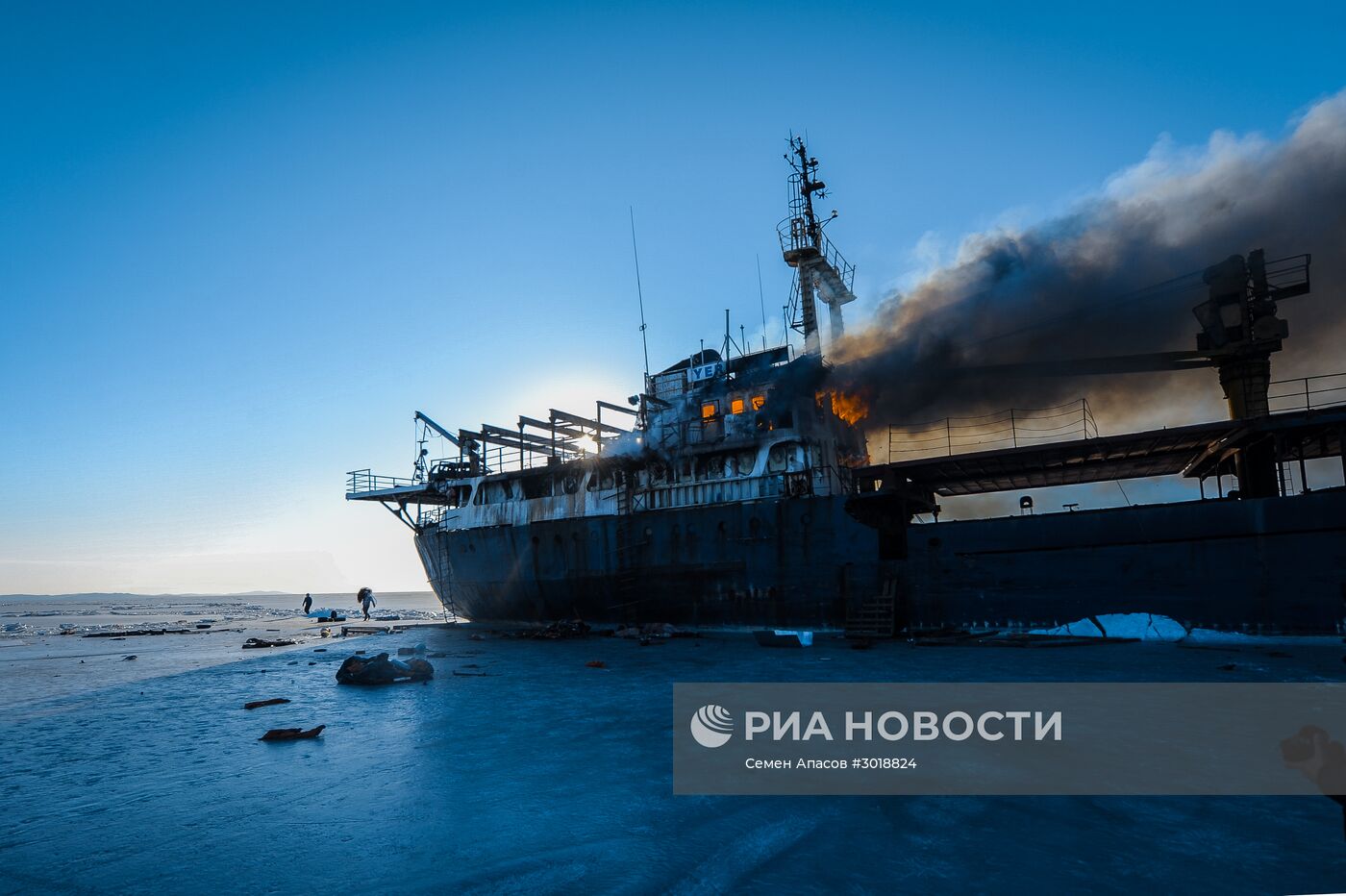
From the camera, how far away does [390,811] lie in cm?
706

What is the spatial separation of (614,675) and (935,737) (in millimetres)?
8913

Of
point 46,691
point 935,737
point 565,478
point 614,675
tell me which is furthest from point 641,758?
point 565,478

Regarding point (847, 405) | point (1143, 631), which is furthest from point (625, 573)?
point (1143, 631)

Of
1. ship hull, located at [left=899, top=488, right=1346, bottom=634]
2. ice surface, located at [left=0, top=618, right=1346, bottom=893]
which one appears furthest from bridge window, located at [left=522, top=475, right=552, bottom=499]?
ice surface, located at [left=0, top=618, right=1346, bottom=893]

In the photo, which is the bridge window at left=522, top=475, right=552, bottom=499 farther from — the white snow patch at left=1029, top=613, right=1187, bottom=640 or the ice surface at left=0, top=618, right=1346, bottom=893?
the ice surface at left=0, top=618, right=1346, bottom=893

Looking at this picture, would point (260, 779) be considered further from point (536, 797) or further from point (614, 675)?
point (614, 675)

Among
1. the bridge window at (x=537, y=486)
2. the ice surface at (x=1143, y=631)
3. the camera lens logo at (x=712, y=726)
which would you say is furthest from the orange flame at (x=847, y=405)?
the camera lens logo at (x=712, y=726)

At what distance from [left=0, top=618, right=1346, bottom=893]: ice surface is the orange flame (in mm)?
21173

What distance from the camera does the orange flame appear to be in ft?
101

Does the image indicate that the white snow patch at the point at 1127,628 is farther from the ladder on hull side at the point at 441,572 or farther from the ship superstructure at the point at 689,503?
the ladder on hull side at the point at 441,572

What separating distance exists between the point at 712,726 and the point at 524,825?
15.2 ft

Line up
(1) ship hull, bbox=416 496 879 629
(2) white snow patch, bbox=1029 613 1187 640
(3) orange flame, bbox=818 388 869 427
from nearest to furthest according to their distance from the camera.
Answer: (2) white snow patch, bbox=1029 613 1187 640 < (1) ship hull, bbox=416 496 879 629 < (3) orange flame, bbox=818 388 869 427

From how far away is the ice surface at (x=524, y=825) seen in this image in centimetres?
536

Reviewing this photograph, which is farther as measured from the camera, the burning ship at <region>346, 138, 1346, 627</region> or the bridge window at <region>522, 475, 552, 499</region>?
the bridge window at <region>522, 475, 552, 499</region>
